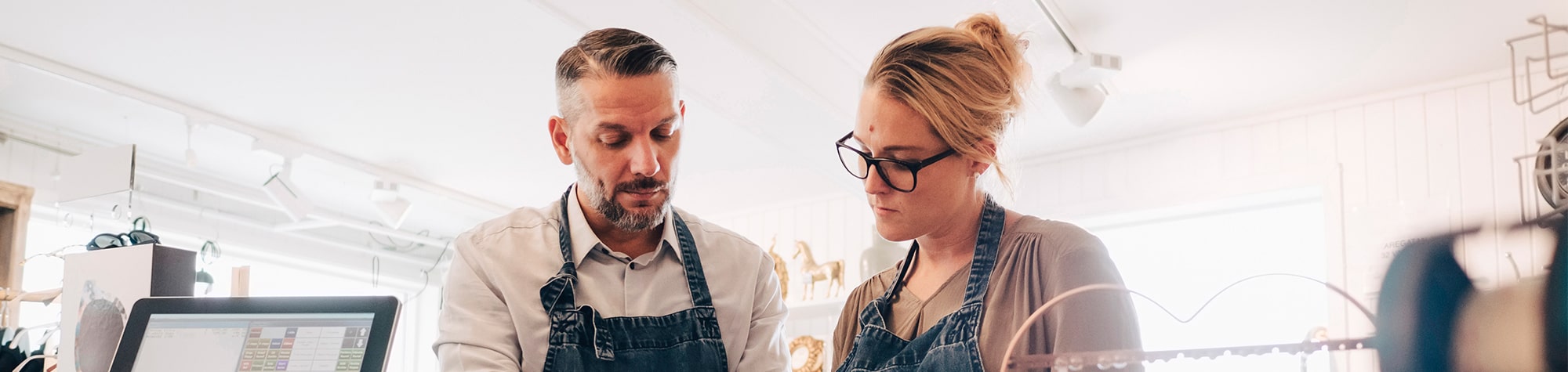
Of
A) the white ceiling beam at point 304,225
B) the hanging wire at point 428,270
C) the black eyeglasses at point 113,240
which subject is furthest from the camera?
the hanging wire at point 428,270

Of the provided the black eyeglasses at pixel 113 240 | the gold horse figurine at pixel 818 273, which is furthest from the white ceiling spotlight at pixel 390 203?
the black eyeglasses at pixel 113 240

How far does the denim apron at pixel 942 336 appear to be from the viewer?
1.30 meters

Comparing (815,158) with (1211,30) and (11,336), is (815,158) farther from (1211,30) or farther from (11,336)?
(11,336)

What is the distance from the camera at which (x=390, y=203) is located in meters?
6.13

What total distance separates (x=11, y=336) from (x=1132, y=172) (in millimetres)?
4245

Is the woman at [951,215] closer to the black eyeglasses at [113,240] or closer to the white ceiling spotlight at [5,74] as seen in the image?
the black eyeglasses at [113,240]

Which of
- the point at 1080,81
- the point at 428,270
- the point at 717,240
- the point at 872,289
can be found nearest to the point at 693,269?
the point at 717,240

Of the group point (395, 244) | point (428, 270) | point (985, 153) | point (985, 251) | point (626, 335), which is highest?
point (395, 244)

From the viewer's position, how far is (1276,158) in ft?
15.9

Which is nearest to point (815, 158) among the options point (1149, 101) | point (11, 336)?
point (1149, 101)

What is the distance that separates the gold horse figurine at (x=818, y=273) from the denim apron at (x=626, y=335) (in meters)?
4.43

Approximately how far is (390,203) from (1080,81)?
148 inches

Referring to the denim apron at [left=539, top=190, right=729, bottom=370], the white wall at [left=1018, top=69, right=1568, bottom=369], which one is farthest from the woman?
the white wall at [left=1018, top=69, right=1568, bottom=369]

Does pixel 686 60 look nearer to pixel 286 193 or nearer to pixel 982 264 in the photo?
pixel 286 193
